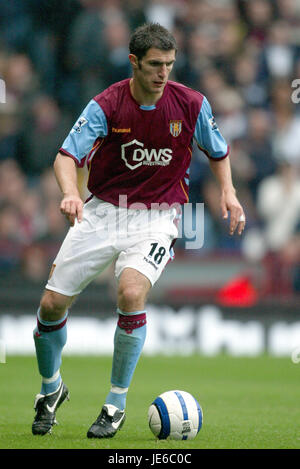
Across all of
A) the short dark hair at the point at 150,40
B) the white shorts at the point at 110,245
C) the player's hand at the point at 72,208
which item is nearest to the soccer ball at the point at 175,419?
the white shorts at the point at 110,245

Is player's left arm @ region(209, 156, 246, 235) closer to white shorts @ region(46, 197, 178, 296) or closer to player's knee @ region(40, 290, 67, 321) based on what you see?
white shorts @ region(46, 197, 178, 296)

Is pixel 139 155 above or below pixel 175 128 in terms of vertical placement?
below

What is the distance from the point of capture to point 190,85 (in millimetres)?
14117

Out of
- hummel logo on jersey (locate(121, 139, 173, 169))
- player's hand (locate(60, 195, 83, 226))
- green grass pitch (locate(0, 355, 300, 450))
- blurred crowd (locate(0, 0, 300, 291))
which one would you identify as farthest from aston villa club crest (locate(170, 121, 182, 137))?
blurred crowd (locate(0, 0, 300, 291))

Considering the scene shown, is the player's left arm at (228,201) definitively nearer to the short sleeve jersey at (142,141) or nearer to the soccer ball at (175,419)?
the short sleeve jersey at (142,141)

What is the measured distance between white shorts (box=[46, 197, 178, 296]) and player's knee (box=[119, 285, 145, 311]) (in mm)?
204

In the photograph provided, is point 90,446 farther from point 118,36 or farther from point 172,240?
point 118,36

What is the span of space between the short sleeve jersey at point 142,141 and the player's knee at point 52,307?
2.50 feet

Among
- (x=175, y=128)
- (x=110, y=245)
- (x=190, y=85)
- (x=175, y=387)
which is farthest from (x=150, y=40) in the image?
(x=190, y=85)

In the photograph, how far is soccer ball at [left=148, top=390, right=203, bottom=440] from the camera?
564cm

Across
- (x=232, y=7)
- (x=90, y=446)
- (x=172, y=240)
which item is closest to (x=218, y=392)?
(x=172, y=240)

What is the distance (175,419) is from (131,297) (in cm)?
78

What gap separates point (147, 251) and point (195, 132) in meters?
0.94

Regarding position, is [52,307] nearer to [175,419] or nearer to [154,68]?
[175,419]
